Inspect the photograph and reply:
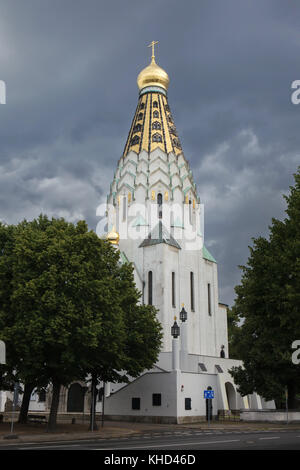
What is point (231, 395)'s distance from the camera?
4512 cm

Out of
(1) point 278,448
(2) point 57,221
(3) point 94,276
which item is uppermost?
(2) point 57,221

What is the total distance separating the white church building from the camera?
45375 millimetres

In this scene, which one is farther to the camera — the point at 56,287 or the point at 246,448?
the point at 56,287

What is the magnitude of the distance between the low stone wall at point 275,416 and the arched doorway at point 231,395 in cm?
1003

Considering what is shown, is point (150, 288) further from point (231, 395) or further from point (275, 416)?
point (275, 416)

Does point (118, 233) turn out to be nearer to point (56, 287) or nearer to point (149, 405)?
point (149, 405)

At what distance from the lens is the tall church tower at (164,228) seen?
5047 centimetres

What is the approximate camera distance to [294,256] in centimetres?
1831

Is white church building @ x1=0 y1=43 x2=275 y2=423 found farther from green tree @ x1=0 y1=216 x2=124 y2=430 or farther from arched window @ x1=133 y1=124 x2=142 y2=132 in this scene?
green tree @ x1=0 y1=216 x2=124 y2=430

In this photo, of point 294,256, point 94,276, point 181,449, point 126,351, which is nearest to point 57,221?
point 94,276

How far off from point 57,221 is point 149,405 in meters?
16.7

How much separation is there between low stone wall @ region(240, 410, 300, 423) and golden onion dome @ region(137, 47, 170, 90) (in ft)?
151
